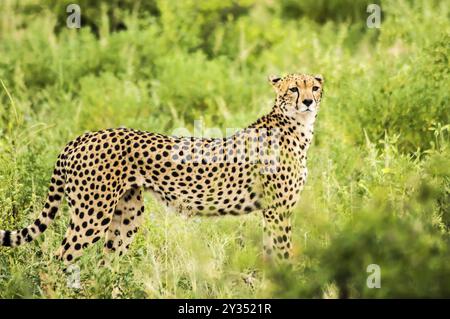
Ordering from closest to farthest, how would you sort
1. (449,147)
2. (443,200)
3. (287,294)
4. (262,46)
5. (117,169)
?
(287,294) → (117,169) → (443,200) → (449,147) → (262,46)

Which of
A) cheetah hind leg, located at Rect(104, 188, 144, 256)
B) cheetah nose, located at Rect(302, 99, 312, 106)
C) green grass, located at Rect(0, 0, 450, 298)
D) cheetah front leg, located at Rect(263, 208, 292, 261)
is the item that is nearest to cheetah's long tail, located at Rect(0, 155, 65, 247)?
green grass, located at Rect(0, 0, 450, 298)

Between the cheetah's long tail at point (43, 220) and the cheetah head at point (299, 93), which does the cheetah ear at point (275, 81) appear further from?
the cheetah's long tail at point (43, 220)

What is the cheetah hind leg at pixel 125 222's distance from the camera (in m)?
5.13

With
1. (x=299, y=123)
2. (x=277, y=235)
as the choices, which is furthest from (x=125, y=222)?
(x=299, y=123)

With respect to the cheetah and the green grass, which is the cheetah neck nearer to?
the cheetah

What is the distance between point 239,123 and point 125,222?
2405 mm

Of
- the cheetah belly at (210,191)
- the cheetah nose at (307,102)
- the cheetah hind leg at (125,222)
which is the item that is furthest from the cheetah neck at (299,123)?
the cheetah hind leg at (125,222)

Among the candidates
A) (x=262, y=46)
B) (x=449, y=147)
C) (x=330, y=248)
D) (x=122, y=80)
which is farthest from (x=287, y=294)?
A: (x=262, y=46)

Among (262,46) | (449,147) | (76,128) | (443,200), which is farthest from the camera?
(262,46)

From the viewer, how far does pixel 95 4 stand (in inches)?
429

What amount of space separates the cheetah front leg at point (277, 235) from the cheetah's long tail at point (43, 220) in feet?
3.56

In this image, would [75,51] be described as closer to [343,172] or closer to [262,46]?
[262,46]

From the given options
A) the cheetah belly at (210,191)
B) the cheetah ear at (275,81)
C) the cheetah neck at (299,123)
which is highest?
the cheetah ear at (275,81)
